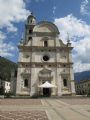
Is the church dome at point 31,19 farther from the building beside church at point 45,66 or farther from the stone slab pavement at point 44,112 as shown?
the stone slab pavement at point 44,112

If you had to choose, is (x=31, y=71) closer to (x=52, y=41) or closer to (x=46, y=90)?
(x=46, y=90)

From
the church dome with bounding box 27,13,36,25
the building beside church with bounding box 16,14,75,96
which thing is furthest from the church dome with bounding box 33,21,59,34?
the church dome with bounding box 27,13,36,25

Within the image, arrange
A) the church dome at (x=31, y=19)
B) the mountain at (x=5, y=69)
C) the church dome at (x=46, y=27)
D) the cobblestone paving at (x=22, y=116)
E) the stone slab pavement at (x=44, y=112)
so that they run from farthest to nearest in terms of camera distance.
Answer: the mountain at (x=5, y=69)
the church dome at (x=31, y=19)
the church dome at (x=46, y=27)
the stone slab pavement at (x=44, y=112)
the cobblestone paving at (x=22, y=116)

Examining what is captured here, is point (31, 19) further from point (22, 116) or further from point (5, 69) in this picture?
point (5, 69)

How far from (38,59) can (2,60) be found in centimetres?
7186

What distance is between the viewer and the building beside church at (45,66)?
42250 mm

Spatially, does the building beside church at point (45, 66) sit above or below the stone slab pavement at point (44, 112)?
above

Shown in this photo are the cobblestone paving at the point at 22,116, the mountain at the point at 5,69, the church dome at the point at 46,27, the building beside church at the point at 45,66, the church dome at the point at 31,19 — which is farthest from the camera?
the mountain at the point at 5,69

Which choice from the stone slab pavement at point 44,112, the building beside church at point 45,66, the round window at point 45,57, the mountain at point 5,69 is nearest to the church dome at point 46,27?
the building beside church at point 45,66

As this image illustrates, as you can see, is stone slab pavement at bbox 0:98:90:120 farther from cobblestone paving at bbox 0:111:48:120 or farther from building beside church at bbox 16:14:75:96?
building beside church at bbox 16:14:75:96

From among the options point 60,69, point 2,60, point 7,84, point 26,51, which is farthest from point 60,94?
point 2,60

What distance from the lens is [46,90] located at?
4338cm

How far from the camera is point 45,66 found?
4356cm

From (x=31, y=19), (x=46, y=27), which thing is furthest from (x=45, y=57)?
(x=31, y=19)
